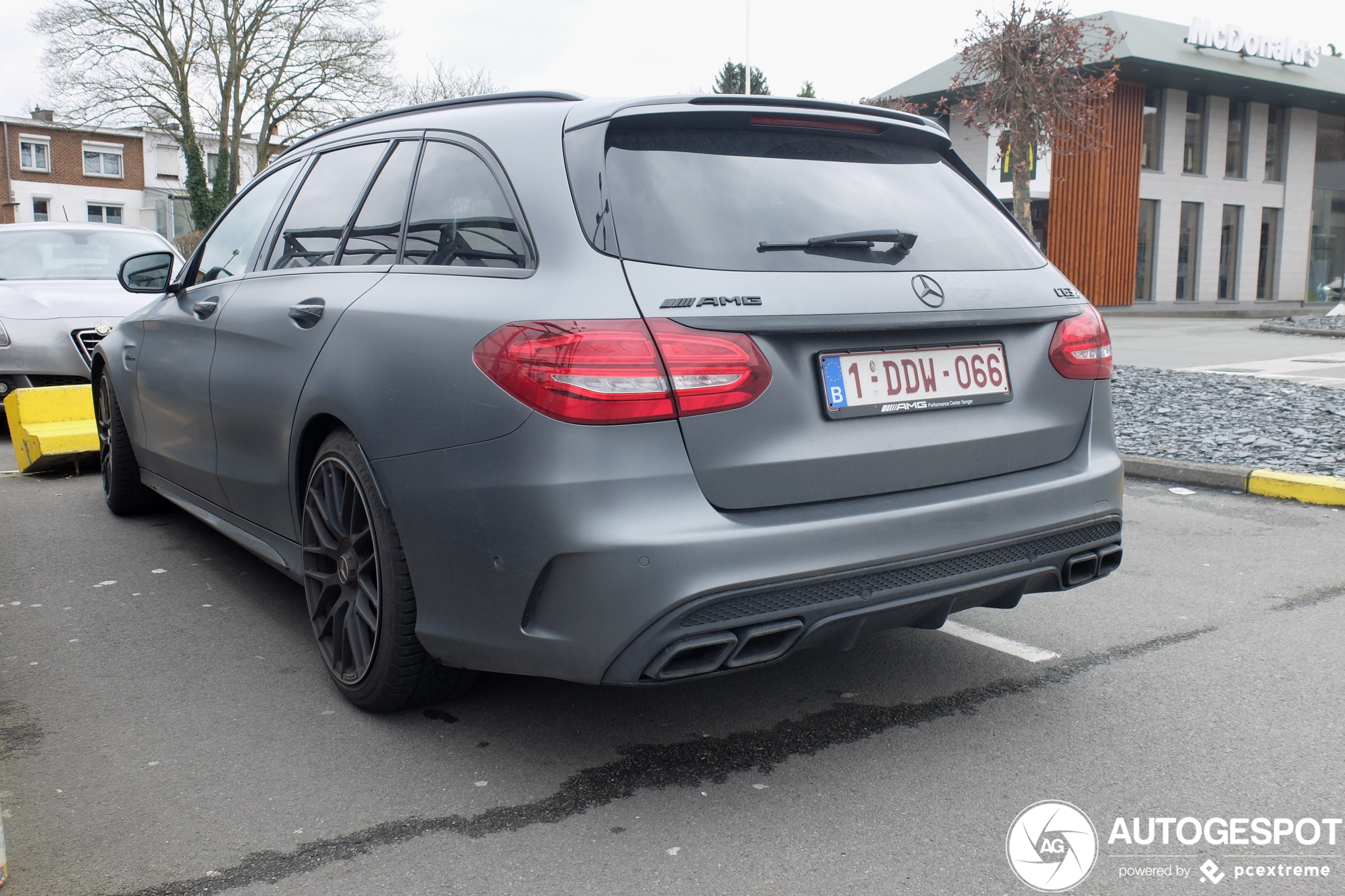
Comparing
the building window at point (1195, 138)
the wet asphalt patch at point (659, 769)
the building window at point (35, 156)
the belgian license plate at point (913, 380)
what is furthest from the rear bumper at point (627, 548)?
the building window at point (35, 156)

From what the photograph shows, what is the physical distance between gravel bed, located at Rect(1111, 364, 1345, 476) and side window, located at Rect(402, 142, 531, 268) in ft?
16.7

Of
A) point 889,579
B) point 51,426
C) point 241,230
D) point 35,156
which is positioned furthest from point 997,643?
point 35,156

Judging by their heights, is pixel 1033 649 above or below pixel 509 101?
below

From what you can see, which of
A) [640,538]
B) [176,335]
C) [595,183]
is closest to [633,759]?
[640,538]

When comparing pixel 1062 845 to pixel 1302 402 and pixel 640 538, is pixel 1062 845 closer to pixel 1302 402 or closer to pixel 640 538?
pixel 640 538

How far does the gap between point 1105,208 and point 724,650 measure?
31.8 meters

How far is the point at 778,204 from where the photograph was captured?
2.63 m

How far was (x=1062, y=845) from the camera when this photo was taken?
7.70 feet

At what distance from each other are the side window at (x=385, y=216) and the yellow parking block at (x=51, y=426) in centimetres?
409

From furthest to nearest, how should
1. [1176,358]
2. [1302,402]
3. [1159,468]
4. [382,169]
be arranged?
[1176,358] → [1302,402] → [1159,468] → [382,169]

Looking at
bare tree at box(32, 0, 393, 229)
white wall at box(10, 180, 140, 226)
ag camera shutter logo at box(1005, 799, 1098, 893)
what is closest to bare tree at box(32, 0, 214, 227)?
bare tree at box(32, 0, 393, 229)

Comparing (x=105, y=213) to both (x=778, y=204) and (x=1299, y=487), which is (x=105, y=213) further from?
(x=778, y=204)

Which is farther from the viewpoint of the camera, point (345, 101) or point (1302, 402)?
point (345, 101)

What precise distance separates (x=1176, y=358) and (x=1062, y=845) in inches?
533
